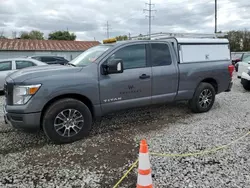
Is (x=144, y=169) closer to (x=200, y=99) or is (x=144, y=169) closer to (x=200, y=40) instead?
(x=200, y=99)

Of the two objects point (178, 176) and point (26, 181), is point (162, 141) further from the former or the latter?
point (26, 181)

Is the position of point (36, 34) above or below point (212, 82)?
above

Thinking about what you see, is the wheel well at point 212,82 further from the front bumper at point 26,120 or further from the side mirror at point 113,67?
the front bumper at point 26,120

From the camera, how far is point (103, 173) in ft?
10.2

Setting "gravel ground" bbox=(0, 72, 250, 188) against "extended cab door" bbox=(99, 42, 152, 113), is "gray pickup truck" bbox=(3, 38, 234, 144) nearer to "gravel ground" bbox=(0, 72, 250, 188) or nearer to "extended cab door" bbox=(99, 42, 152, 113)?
"extended cab door" bbox=(99, 42, 152, 113)

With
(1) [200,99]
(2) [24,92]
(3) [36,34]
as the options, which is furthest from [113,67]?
(3) [36,34]

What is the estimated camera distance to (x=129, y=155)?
142 inches

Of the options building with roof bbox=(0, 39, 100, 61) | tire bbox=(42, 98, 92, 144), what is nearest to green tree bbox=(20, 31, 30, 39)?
building with roof bbox=(0, 39, 100, 61)

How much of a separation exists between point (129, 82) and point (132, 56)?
0.58 m

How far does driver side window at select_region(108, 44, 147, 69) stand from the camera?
14.9ft

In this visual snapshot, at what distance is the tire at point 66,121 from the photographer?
3.84 m

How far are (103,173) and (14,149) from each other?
1775 millimetres

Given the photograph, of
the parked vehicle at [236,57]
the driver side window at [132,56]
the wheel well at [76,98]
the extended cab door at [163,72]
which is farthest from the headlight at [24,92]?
the parked vehicle at [236,57]

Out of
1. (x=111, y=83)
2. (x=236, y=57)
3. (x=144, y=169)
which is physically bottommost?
(x=144, y=169)
